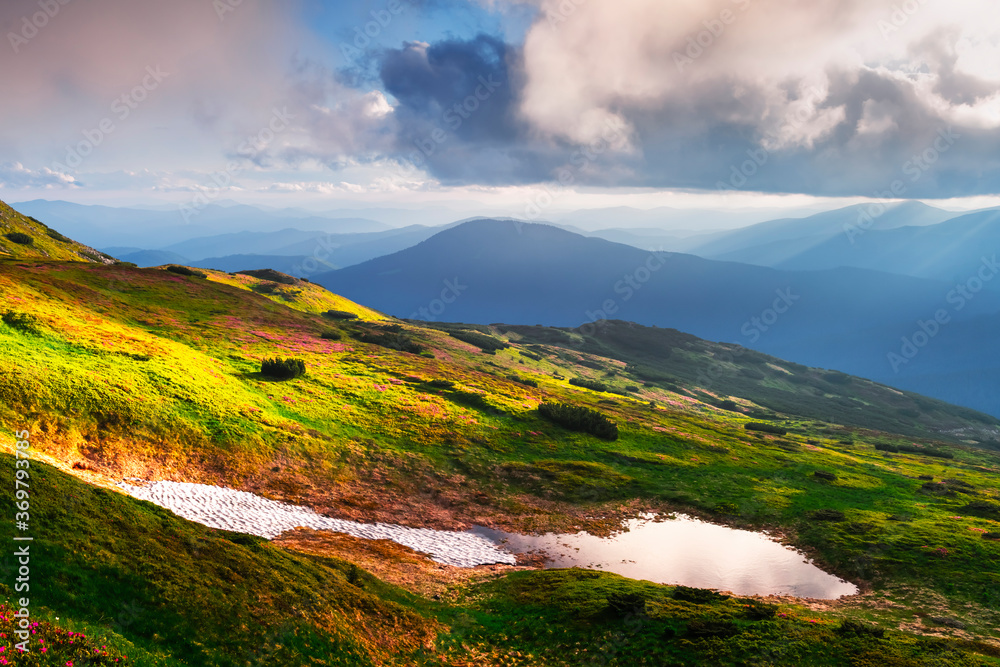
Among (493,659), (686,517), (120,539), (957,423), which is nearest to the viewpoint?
(120,539)

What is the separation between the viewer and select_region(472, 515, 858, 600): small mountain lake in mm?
29062

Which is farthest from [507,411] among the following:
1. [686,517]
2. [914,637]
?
[914,637]

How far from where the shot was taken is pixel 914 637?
20.5 meters

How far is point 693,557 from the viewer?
32281 millimetres

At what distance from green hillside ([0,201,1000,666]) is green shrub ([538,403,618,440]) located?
40 centimetres

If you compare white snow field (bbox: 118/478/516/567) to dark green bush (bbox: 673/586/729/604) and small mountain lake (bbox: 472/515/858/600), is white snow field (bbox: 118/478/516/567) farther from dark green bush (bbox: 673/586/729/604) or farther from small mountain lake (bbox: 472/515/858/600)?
dark green bush (bbox: 673/586/729/604)

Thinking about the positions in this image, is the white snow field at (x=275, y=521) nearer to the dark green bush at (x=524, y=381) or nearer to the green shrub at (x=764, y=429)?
the dark green bush at (x=524, y=381)

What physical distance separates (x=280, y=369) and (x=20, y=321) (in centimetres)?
1892

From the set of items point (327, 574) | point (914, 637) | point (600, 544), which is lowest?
point (600, 544)

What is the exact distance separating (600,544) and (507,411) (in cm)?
2462

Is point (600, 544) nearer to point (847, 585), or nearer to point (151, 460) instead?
point (847, 585)

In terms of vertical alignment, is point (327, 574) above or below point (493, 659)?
above

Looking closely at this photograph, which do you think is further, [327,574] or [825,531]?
[825,531]

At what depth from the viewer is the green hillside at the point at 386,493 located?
15.8 meters
